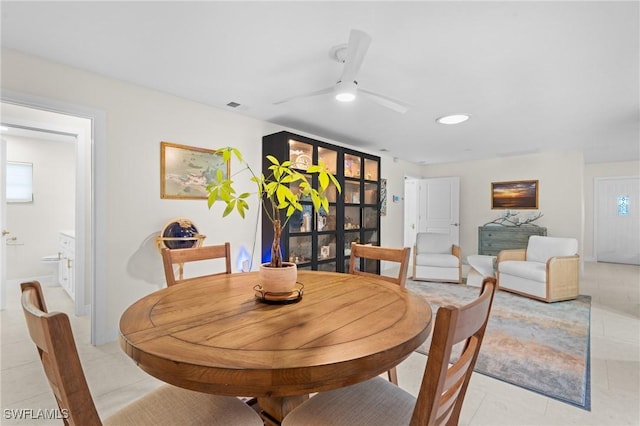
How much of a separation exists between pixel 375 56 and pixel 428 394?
2.17 metres

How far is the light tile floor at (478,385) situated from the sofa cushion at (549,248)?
4.08 ft

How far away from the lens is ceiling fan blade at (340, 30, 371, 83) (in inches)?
62.6

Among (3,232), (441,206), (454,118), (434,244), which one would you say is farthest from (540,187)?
(3,232)

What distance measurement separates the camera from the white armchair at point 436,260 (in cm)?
468

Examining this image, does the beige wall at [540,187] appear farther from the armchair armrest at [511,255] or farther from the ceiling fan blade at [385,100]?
the ceiling fan blade at [385,100]

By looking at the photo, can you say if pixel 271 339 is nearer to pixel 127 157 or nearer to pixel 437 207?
pixel 127 157

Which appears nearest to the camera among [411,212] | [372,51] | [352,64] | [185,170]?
[352,64]

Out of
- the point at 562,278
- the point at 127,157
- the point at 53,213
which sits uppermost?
the point at 127,157

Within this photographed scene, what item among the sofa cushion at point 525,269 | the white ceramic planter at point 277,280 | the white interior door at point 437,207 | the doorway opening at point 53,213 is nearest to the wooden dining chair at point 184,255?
the white ceramic planter at point 277,280

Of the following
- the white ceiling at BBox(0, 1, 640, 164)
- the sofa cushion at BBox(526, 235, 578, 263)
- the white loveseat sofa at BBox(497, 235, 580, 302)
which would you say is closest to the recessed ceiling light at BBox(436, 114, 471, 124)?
the white ceiling at BBox(0, 1, 640, 164)

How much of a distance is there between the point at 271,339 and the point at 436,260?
440cm

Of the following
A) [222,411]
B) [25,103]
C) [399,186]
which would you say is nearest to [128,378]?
[222,411]

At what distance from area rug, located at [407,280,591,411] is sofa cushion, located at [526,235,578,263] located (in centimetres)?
65

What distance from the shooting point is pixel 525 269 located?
396cm
